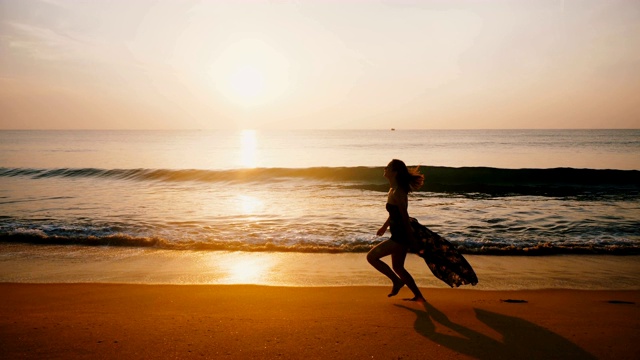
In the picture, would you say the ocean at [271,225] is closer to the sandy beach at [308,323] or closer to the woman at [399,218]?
the sandy beach at [308,323]

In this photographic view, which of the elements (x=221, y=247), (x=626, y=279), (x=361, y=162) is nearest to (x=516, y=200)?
(x=626, y=279)

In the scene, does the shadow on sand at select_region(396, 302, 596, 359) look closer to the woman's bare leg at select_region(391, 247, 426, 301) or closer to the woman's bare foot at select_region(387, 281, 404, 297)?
the woman's bare leg at select_region(391, 247, 426, 301)

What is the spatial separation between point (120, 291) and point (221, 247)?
11.4 ft

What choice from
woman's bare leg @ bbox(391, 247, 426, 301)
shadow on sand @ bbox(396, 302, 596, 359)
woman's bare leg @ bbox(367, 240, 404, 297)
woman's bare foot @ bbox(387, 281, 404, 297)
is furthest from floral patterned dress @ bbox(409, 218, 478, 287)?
shadow on sand @ bbox(396, 302, 596, 359)

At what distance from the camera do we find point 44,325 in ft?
16.3

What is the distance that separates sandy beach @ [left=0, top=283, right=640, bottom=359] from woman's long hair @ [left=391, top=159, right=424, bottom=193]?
1571 mm

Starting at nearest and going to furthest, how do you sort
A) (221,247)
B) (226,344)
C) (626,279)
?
(226,344) → (626,279) → (221,247)

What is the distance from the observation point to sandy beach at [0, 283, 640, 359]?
425cm

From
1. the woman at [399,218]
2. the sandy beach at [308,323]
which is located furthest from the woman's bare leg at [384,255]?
the sandy beach at [308,323]

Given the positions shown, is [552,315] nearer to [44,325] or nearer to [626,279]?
[626,279]

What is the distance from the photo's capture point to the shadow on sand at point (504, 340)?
4188mm

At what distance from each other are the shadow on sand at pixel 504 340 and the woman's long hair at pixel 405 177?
5.32 ft

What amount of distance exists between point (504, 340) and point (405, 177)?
219 cm

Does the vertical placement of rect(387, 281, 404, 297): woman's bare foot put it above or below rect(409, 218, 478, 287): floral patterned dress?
below
